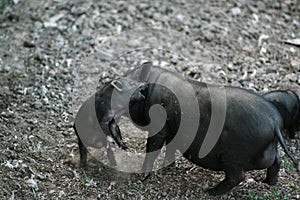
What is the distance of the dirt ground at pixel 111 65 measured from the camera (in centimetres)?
597

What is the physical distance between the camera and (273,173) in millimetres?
5855

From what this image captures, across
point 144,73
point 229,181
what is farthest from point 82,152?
point 229,181

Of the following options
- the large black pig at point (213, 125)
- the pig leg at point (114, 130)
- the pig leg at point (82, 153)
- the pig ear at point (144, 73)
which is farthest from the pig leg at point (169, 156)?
the pig leg at point (82, 153)

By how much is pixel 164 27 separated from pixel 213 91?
2933 millimetres

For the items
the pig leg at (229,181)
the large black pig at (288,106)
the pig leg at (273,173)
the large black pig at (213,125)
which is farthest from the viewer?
the large black pig at (288,106)

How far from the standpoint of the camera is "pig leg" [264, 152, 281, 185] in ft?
18.9

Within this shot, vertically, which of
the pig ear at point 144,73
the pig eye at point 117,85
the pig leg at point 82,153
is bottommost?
the pig leg at point 82,153

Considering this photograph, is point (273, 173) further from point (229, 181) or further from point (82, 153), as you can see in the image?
point (82, 153)

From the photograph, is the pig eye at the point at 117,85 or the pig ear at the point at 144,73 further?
the pig ear at the point at 144,73

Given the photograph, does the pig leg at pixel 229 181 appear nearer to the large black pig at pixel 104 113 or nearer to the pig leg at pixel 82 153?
the large black pig at pixel 104 113

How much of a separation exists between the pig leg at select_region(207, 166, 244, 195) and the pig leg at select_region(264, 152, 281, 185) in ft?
1.13

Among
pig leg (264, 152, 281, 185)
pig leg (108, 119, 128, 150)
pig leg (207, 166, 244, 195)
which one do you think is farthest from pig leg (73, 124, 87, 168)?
pig leg (264, 152, 281, 185)

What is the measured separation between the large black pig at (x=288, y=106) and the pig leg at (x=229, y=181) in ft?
3.60

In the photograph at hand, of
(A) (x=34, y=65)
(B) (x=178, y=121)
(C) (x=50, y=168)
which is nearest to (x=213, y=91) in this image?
(B) (x=178, y=121)
